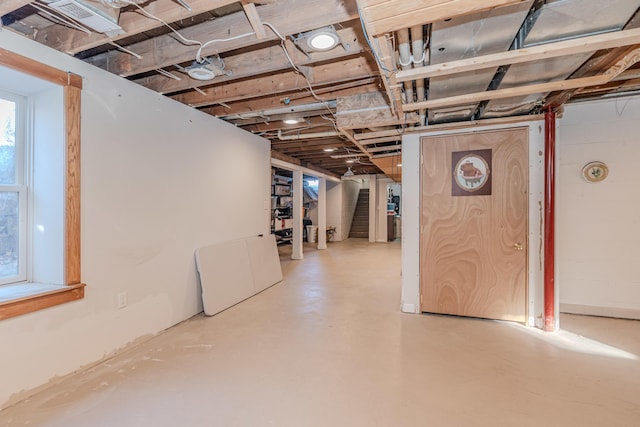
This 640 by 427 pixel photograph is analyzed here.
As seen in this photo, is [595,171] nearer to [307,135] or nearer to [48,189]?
[307,135]

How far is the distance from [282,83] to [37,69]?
172 centimetres

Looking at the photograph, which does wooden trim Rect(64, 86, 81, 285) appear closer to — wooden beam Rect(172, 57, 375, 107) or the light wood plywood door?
wooden beam Rect(172, 57, 375, 107)

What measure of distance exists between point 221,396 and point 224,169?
8.55ft

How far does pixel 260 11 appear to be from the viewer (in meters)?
1.83

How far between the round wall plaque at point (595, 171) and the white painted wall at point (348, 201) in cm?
702

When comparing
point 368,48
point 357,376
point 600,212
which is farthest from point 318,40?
point 600,212

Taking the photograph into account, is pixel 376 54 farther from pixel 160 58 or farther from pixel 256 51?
pixel 160 58

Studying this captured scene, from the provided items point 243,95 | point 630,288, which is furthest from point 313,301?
point 630,288

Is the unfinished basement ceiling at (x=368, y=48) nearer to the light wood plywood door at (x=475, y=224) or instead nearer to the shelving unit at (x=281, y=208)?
the light wood plywood door at (x=475, y=224)

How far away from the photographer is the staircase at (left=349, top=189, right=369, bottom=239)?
11.0 m

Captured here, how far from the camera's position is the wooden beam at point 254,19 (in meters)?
1.66

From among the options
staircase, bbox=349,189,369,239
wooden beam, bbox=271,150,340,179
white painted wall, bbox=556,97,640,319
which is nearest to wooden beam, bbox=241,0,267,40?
white painted wall, bbox=556,97,640,319

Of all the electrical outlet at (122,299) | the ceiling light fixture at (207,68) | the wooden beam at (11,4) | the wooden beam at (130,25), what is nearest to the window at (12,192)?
the wooden beam at (130,25)

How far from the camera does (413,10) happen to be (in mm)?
1393
